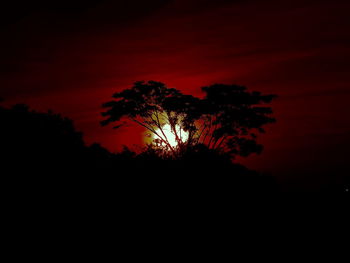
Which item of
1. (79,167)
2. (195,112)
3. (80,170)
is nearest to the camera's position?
(80,170)

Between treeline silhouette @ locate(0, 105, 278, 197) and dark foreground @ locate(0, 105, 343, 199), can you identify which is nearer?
dark foreground @ locate(0, 105, 343, 199)

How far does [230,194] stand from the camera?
20.1 m

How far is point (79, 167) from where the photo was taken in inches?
659

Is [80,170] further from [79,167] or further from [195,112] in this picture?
[195,112]

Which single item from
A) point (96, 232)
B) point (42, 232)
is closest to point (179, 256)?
point (96, 232)

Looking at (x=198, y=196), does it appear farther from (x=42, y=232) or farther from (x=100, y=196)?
(x=42, y=232)

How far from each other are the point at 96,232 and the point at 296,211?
482 inches

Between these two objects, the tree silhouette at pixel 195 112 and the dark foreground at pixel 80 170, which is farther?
the tree silhouette at pixel 195 112

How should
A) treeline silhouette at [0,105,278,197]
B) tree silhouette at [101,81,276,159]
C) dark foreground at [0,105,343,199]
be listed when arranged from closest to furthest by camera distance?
dark foreground at [0,105,343,199], treeline silhouette at [0,105,278,197], tree silhouette at [101,81,276,159]

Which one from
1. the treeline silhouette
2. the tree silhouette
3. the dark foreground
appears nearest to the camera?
the dark foreground

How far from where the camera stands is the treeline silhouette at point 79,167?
49.6ft

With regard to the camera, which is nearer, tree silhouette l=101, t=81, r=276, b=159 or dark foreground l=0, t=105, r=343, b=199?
dark foreground l=0, t=105, r=343, b=199

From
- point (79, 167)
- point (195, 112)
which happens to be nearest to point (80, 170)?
point (79, 167)

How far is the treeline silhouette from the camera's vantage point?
49.6 feet
